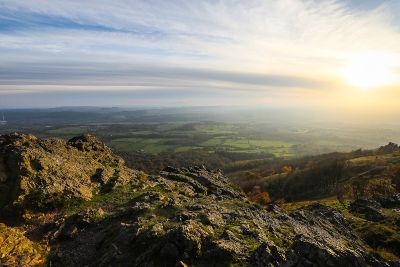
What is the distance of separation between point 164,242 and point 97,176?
23242 mm

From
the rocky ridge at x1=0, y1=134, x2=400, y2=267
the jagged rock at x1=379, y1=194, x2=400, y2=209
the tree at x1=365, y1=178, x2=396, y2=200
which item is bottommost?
the tree at x1=365, y1=178, x2=396, y2=200

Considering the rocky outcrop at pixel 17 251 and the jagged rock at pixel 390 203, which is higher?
the rocky outcrop at pixel 17 251

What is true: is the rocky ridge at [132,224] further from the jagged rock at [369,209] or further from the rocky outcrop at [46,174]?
the jagged rock at [369,209]

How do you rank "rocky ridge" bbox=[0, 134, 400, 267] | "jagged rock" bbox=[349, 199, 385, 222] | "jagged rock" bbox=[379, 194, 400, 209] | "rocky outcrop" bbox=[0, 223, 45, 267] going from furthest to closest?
"jagged rock" bbox=[379, 194, 400, 209], "jagged rock" bbox=[349, 199, 385, 222], "rocky outcrop" bbox=[0, 223, 45, 267], "rocky ridge" bbox=[0, 134, 400, 267]

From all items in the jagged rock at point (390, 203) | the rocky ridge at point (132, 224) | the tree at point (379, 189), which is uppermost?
the rocky ridge at point (132, 224)

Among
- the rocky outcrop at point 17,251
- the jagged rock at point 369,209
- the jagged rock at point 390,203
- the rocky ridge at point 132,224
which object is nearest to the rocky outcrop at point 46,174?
the rocky ridge at point 132,224

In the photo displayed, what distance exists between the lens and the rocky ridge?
1566 cm

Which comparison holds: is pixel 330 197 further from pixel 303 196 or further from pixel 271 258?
pixel 271 258

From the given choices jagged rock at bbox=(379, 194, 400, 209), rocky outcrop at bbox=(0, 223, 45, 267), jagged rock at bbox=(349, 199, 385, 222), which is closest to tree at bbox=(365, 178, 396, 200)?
jagged rock at bbox=(379, 194, 400, 209)

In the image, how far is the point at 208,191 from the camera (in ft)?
135

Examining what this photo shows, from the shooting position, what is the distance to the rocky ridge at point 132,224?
51.4 feet

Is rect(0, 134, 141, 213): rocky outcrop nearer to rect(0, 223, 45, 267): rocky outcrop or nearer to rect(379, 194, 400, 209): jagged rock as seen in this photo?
rect(0, 223, 45, 267): rocky outcrop

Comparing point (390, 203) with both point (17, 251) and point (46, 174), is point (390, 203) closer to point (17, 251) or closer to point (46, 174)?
point (46, 174)

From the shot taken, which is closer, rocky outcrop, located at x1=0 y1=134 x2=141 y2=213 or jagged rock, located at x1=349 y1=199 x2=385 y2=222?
rocky outcrop, located at x1=0 y1=134 x2=141 y2=213
